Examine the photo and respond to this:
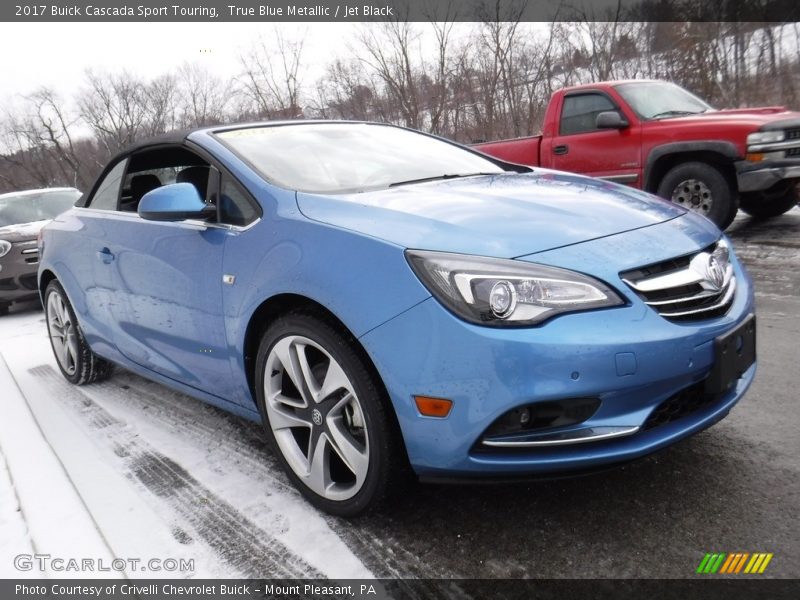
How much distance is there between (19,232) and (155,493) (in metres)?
6.64

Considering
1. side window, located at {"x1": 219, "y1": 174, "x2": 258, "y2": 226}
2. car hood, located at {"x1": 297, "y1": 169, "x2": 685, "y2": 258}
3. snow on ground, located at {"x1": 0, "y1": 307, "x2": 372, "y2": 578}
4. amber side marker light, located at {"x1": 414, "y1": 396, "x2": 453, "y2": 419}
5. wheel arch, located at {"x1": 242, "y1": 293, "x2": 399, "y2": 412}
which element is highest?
side window, located at {"x1": 219, "y1": 174, "x2": 258, "y2": 226}

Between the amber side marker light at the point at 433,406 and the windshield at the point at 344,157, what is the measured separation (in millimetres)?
1009

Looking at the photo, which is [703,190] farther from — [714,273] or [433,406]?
Answer: [433,406]

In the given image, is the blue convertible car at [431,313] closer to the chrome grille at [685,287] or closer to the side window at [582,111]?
the chrome grille at [685,287]

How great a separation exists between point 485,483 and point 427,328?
1.69ft

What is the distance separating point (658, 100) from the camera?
695 cm

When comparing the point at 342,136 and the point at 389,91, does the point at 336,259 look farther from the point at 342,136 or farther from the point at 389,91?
the point at 389,91

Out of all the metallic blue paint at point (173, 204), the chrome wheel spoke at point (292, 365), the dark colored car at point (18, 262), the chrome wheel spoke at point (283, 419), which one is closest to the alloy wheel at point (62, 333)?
the metallic blue paint at point (173, 204)

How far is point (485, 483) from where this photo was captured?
6.15 ft

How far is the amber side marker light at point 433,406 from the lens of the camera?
1800mm

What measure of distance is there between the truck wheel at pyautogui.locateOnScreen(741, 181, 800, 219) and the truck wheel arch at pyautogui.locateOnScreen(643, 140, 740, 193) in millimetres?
1086

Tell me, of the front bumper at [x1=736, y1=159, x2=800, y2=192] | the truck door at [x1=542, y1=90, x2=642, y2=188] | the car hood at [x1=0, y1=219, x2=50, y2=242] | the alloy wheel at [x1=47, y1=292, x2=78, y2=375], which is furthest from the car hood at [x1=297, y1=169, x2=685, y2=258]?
the car hood at [x1=0, y1=219, x2=50, y2=242]

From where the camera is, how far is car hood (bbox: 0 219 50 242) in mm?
7621

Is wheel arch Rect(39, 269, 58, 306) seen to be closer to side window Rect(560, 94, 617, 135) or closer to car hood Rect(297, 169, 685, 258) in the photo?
car hood Rect(297, 169, 685, 258)
